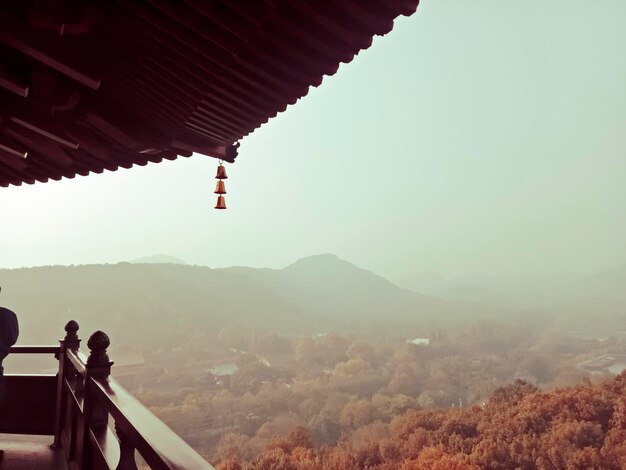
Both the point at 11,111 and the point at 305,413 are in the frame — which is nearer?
the point at 11,111

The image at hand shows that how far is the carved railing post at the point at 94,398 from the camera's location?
1.82m

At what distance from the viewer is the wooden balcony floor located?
2594mm

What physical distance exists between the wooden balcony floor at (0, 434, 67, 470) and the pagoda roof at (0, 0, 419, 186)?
176 cm

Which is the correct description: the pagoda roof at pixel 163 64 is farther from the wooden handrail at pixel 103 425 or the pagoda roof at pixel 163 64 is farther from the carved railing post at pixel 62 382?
the carved railing post at pixel 62 382

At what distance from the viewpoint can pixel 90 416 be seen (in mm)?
1884

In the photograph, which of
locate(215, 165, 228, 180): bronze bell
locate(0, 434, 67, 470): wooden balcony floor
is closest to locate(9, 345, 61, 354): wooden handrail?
locate(0, 434, 67, 470): wooden balcony floor

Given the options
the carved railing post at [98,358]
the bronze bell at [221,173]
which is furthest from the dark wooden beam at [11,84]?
the bronze bell at [221,173]

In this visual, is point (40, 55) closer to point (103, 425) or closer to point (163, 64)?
point (163, 64)

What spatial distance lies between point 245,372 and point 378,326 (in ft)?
84.7

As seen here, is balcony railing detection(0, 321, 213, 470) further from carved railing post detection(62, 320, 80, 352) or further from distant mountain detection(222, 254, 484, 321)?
distant mountain detection(222, 254, 484, 321)

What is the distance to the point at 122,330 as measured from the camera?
52156mm

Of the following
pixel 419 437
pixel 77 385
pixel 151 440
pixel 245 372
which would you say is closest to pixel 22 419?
pixel 77 385

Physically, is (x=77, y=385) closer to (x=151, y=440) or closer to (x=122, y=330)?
(x=151, y=440)

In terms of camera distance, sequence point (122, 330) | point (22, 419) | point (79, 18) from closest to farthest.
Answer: point (79, 18) → point (22, 419) → point (122, 330)
